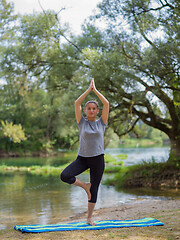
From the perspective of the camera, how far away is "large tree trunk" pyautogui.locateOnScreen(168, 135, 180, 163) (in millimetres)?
12500

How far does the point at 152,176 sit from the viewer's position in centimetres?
1268

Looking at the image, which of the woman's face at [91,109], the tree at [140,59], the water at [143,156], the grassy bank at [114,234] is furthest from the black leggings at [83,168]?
the water at [143,156]

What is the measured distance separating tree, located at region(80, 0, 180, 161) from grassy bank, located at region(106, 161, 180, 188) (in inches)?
20.0

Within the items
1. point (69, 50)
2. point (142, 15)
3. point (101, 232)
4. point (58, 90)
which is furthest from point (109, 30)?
point (101, 232)

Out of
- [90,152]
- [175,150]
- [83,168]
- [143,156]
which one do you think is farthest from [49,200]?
[143,156]

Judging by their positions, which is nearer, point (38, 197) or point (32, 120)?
point (38, 197)

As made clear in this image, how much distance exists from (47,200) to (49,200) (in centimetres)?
7

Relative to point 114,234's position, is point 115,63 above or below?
above

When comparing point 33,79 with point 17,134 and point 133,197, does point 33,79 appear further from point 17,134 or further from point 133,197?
point 17,134

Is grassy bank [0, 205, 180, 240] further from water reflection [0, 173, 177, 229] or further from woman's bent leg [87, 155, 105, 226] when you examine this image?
water reflection [0, 173, 177, 229]

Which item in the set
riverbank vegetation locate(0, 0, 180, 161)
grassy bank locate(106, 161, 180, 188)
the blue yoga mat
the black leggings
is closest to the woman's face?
the black leggings

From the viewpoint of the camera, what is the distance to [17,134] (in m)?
33.5

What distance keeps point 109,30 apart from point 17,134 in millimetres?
23364

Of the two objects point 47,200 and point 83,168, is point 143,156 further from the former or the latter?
point 83,168
